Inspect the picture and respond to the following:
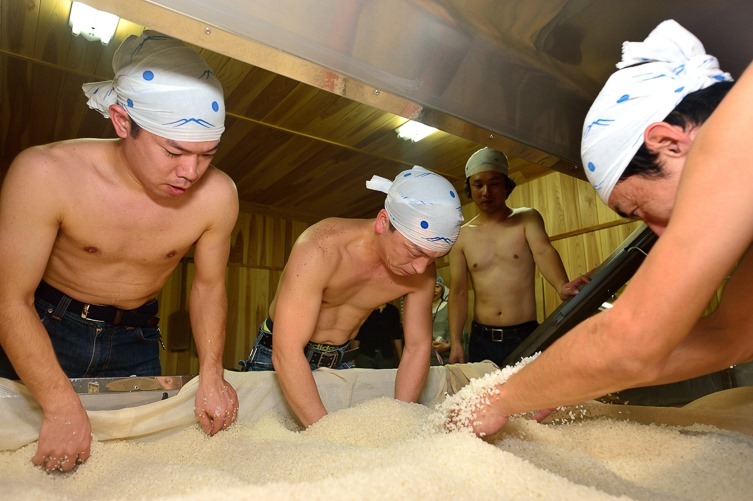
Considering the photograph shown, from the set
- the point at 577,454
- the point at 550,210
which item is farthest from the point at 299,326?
the point at 550,210

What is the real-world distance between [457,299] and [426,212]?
1508 millimetres

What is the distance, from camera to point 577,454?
1.06 m

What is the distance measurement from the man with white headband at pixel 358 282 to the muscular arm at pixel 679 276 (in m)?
0.89

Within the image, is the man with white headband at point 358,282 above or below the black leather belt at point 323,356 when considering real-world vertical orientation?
above

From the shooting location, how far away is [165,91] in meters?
1.21

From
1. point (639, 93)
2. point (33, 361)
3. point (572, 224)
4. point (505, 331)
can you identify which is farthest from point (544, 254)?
point (33, 361)

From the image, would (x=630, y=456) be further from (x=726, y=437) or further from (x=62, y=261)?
(x=62, y=261)

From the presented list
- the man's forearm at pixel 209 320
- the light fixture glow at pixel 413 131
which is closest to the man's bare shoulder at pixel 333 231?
the man's forearm at pixel 209 320

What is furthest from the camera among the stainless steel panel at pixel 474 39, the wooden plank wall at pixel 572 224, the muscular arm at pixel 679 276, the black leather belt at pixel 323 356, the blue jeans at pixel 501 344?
the wooden plank wall at pixel 572 224

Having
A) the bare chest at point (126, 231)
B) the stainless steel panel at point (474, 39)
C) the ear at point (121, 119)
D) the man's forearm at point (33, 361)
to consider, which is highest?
the stainless steel panel at point (474, 39)

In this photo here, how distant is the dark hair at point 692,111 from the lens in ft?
2.36

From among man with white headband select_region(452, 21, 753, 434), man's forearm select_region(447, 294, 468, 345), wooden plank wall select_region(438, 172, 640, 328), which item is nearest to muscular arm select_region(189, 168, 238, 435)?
man with white headband select_region(452, 21, 753, 434)

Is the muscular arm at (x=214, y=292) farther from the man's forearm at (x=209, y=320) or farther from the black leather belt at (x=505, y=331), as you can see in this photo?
the black leather belt at (x=505, y=331)

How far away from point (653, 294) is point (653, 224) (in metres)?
0.27
